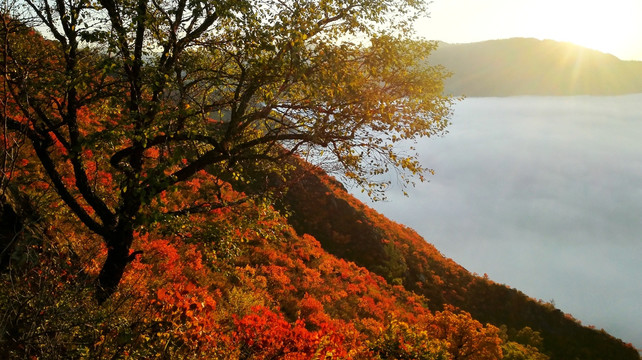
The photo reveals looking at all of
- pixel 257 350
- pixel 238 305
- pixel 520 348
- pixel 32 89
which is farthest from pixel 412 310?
pixel 32 89

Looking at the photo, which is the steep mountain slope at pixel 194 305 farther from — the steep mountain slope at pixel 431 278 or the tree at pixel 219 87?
the steep mountain slope at pixel 431 278

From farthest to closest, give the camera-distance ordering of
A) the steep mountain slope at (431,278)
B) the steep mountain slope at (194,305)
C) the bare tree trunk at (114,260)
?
the steep mountain slope at (431,278)
the bare tree trunk at (114,260)
the steep mountain slope at (194,305)

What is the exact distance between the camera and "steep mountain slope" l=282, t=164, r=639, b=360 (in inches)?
1037

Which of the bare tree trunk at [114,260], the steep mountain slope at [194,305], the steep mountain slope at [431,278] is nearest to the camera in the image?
the steep mountain slope at [194,305]

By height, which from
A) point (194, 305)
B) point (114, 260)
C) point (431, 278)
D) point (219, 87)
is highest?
point (219, 87)

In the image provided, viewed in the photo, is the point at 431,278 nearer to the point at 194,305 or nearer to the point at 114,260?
the point at 194,305

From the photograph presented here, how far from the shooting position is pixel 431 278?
28.9 metres

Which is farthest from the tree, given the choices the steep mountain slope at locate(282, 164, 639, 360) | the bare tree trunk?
the steep mountain slope at locate(282, 164, 639, 360)

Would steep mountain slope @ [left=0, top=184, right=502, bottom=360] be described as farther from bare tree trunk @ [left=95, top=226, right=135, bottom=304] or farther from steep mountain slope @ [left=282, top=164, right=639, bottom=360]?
steep mountain slope @ [left=282, top=164, right=639, bottom=360]

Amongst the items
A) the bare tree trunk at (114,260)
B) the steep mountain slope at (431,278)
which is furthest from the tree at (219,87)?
the steep mountain slope at (431,278)

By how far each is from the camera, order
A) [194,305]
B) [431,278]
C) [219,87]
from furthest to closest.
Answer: [431,278], [194,305], [219,87]

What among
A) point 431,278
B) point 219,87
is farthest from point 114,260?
point 431,278

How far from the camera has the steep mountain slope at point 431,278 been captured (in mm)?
26328

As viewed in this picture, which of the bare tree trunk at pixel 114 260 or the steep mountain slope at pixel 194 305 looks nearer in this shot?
the steep mountain slope at pixel 194 305
